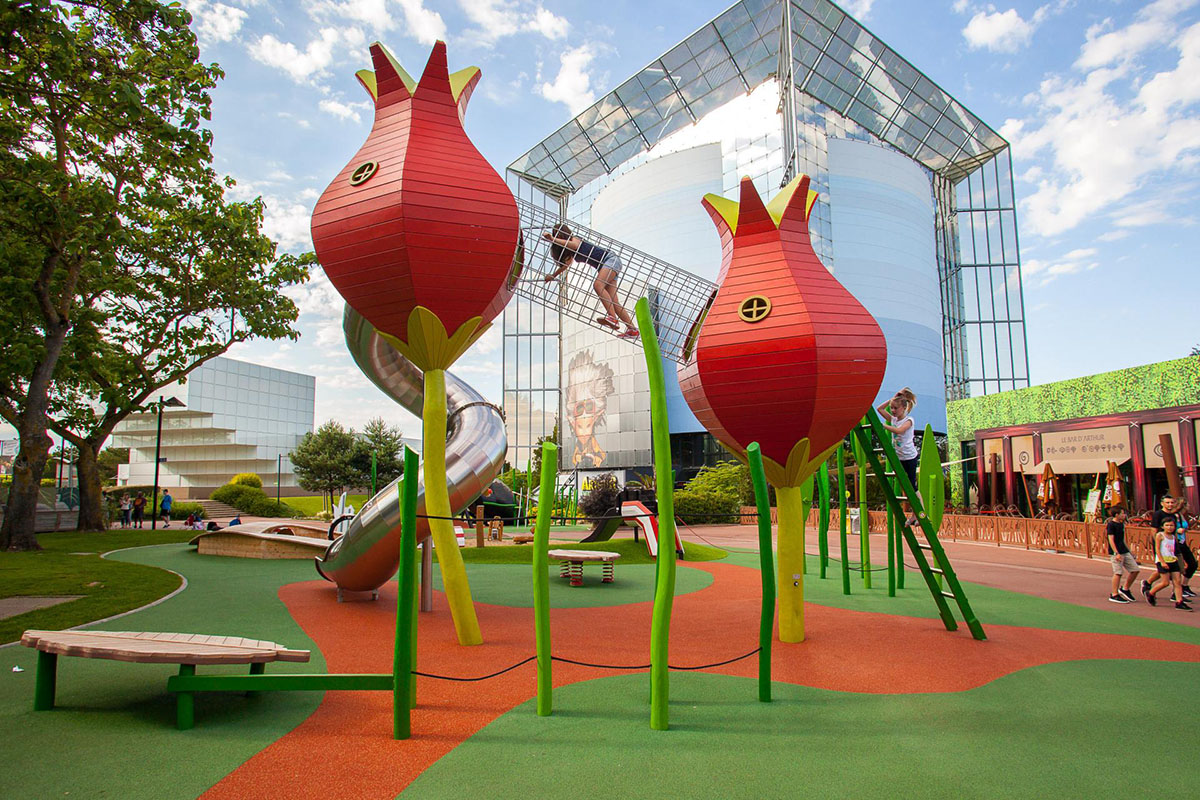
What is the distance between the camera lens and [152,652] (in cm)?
488

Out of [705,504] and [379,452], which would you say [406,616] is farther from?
[379,452]

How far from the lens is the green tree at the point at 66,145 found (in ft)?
29.8

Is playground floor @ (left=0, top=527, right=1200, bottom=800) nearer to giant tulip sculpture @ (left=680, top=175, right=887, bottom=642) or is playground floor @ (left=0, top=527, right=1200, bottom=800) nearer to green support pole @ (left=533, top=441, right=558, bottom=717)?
green support pole @ (left=533, top=441, right=558, bottom=717)

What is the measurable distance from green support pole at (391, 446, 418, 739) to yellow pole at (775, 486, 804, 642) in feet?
15.5

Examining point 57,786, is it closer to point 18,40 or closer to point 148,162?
point 18,40

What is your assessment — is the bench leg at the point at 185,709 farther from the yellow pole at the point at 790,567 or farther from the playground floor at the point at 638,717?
the yellow pole at the point at 790,567

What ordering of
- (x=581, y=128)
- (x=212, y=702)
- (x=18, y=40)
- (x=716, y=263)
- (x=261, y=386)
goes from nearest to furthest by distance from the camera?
(x=212, y=702)
(x=18, y=40)
(x=716, y=263)
(x=581, y=128)
(x=261, y=386)

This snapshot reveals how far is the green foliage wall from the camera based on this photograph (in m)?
22.3

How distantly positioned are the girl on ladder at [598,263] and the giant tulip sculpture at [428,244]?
2.99 metres

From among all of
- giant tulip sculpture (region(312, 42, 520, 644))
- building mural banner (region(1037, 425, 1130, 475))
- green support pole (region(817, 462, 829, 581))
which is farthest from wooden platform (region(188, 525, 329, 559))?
building mural banner (region(1037, 425, 1130, 475))

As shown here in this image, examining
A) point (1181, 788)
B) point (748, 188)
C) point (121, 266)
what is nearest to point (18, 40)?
point (748, 188)

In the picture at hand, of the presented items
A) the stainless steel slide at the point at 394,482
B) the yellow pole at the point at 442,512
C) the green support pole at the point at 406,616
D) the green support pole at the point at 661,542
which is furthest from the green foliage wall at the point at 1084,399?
the green support pole at the point at 406,616

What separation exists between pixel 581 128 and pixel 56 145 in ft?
129

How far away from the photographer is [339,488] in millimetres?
46562
